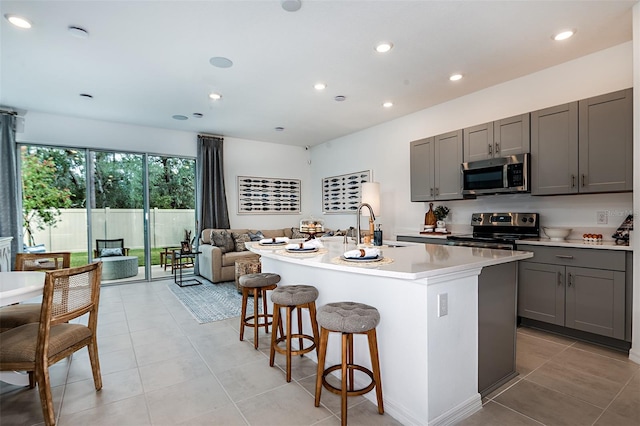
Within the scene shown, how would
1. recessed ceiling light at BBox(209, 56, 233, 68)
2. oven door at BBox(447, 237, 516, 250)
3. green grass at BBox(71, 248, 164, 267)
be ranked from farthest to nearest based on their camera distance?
green grass at BBox(71, 248, 164, 267) < oven door at BBox(447, 237, 516, 250) < recessed ceiling light at BBox(209, 56, 233, 68)

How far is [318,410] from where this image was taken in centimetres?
190

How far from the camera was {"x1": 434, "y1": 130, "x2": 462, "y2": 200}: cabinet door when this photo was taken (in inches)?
159

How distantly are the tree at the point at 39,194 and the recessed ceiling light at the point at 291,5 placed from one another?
4894 millimetres

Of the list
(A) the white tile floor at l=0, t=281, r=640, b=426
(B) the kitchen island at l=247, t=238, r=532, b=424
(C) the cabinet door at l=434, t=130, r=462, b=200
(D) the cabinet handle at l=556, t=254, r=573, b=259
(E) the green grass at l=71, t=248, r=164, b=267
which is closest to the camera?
(B) the kitchen island at l=247, t=238, r=532, b=424

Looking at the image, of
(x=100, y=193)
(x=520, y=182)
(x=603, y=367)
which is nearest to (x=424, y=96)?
(x=520, y=182)

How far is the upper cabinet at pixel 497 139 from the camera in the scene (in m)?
3.40

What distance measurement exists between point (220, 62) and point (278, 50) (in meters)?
0.67

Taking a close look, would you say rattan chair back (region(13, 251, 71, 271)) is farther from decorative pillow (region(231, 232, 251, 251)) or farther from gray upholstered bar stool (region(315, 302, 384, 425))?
decorative pillow (region(231, 232, 251, 251))

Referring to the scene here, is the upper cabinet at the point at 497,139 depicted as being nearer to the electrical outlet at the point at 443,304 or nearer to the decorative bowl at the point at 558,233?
the decorative bowl at the point at 558,233

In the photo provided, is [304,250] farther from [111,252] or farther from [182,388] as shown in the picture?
[111,252]

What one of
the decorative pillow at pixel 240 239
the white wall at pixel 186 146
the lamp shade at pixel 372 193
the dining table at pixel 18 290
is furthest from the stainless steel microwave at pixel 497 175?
the white wall at pixel 186 146

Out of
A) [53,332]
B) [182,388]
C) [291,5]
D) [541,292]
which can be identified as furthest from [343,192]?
[53,332]

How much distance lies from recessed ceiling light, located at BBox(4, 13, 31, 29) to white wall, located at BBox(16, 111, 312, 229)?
9.56ft

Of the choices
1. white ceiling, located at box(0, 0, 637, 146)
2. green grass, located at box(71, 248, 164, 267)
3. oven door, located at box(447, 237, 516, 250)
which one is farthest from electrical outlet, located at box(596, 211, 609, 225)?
green grass, located at box(71, 248, 164, 267)
